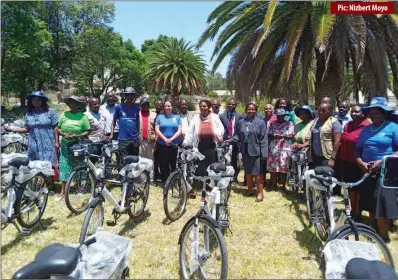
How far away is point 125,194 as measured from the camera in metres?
4.14

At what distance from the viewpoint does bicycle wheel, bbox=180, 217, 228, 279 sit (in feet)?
9.75

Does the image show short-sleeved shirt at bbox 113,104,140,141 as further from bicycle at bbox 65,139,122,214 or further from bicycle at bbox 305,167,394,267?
bicycle at bbox 305,167,394,267

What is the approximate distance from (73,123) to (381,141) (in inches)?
183

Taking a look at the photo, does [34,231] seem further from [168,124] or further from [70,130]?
[168,124]

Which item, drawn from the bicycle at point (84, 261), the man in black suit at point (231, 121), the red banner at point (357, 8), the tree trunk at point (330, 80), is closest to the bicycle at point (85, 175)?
the bicycle at point (84, 261)

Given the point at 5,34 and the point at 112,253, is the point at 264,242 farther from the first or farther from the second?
the point at 5,34

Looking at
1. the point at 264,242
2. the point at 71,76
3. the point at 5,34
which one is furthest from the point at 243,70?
the point at 71,76

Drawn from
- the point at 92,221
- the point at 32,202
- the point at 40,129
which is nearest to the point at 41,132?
the point at 40,129

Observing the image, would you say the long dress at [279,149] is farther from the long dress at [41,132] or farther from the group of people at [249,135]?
the long dress at [41,132]

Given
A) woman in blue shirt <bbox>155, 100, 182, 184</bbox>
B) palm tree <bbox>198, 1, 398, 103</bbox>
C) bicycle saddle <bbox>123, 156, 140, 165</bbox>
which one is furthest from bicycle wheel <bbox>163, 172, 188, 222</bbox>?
palm tree <bbox>198, 1, 398, 103</bbox>

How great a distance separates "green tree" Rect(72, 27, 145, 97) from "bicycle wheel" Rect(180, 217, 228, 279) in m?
31.0

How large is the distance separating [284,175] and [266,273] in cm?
328

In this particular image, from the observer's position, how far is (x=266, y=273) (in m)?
3.36

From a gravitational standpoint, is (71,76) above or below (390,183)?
above
